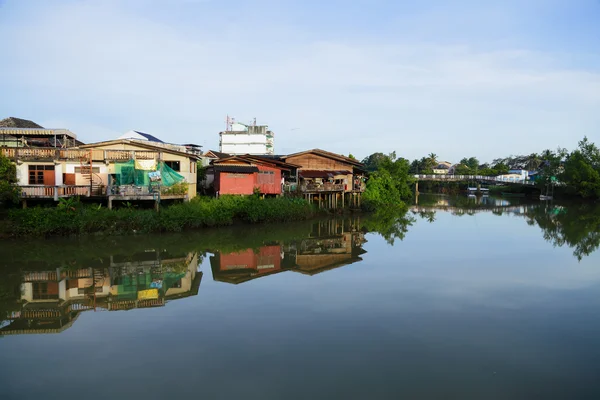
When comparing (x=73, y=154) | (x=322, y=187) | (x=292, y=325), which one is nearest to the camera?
(x=292, y=325)

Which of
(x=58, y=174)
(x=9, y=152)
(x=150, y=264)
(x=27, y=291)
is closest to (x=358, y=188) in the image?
(x=58, y=174)

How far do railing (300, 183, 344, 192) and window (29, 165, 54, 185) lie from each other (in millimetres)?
14678

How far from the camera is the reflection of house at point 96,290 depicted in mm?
8844

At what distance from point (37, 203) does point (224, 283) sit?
11.2m

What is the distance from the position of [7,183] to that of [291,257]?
11767mm

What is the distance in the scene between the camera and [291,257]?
51.2 ft

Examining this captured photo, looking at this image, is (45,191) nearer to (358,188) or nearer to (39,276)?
(39,276)

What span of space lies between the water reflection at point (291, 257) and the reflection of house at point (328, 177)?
8.29 meters

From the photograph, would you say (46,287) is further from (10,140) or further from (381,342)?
(10,140)

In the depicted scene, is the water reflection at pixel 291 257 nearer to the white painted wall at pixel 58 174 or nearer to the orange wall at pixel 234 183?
the orange wall at pixel 234 183

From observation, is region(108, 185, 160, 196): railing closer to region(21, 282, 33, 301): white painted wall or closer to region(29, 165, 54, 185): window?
region(29, 165, 54, 185): window

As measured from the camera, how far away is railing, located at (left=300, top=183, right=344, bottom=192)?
27677 millimetres

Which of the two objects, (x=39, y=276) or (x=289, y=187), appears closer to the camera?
(x=39, y=276)

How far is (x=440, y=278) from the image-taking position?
12.3 meters
